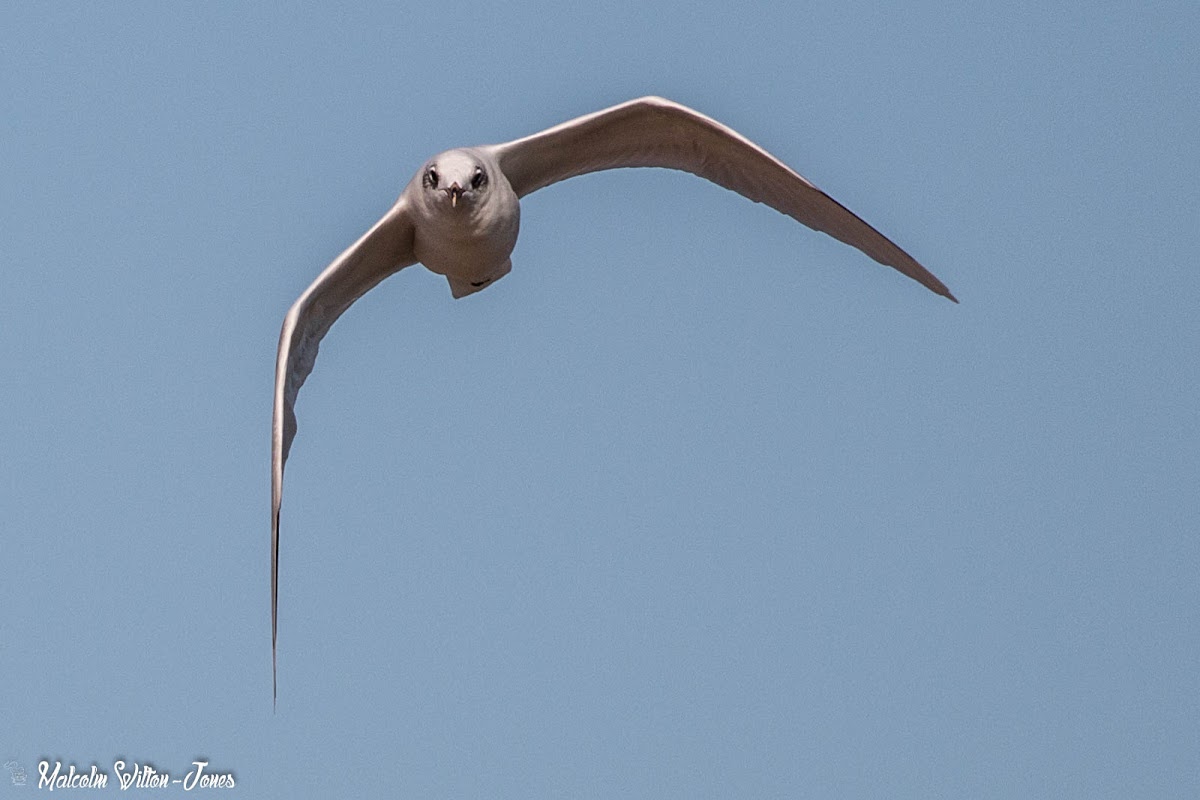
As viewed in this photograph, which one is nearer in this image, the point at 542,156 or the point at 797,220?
the point at 542,156

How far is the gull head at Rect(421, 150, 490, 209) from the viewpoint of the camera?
1412 cm

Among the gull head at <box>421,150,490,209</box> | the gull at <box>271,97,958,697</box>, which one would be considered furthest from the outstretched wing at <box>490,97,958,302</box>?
the gull head at <box>421,150,490,209</box>

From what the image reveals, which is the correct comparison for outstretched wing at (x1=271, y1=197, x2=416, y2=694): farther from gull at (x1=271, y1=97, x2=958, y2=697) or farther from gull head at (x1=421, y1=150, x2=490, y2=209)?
gull head at (x1=421, y1=150, x2=490, y2=209)

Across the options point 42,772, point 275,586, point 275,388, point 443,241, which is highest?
point 443,241

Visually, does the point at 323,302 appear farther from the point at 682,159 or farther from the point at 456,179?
the point at 682,159

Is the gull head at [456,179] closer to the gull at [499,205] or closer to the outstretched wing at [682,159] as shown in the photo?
the gull at [499,205]

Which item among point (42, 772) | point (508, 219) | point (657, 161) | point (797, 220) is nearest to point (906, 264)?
point (797, 220)

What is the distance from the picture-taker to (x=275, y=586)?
1318 centimetres

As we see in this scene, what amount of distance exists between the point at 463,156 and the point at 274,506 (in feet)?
8.48

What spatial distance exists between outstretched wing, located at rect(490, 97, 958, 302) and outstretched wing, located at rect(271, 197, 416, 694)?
0.88 m

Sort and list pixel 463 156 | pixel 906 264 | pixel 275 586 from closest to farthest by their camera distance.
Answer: pixel 275 586, pixel 463 156, pixel 906 264

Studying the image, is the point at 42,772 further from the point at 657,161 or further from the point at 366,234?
the point at 657,161

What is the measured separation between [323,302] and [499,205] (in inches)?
56.8

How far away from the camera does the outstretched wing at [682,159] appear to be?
598 inches
